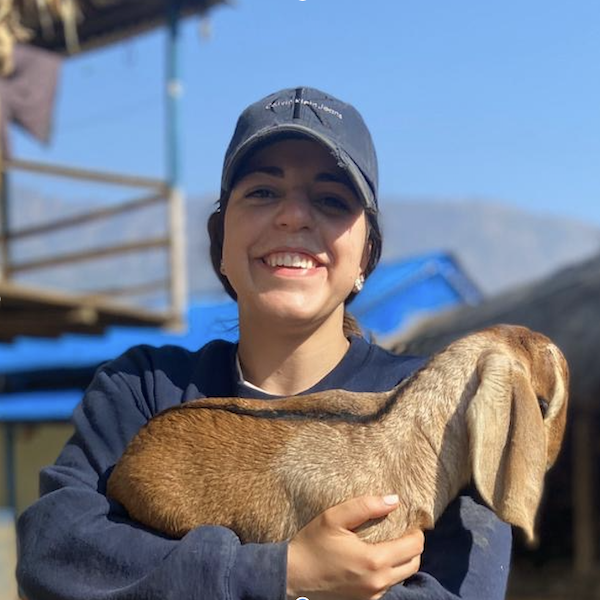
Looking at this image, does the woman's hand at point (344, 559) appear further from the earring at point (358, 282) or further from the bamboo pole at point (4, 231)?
the bamboo pole at point (4, 231)

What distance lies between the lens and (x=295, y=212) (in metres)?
2.25

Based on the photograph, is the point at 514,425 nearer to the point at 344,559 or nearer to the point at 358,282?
the point at 344,559

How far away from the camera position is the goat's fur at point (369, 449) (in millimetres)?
1998

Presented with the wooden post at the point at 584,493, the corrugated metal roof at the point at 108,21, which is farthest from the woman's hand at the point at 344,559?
the wooden post at the point at 584,493

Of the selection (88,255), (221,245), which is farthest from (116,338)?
(221,245)

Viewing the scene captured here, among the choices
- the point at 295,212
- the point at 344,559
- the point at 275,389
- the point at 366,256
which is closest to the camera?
the point at 344,559

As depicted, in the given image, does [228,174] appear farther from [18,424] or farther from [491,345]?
[18,424]

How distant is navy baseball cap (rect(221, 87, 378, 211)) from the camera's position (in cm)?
225

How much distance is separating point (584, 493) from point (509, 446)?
10741mm

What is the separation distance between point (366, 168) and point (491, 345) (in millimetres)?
468

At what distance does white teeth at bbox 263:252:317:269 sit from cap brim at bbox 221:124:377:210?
0.17 meters

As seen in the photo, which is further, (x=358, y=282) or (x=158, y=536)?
(x=358, y=282)

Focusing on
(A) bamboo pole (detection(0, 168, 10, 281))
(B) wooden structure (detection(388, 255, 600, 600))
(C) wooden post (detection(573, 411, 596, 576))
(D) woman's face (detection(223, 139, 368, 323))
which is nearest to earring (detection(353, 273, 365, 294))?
(D) woman's face (detection(223, 139, 368, 323))

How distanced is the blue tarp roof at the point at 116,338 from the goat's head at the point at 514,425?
7.17 metres
